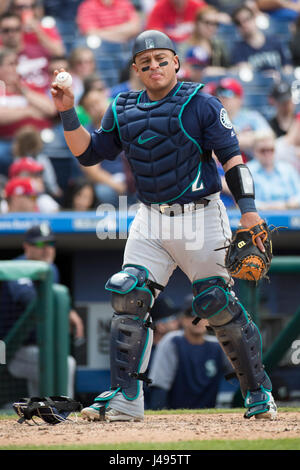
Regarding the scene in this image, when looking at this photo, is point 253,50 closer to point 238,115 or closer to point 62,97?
point 238,115

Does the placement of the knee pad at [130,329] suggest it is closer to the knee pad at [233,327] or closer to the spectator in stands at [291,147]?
the knee pad at [233,327]

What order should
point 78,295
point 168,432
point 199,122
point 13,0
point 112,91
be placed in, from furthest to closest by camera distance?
point 13,0 < point 112,91 < point 78,295 < point 199,122 < point 168,432

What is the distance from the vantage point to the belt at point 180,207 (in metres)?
3.95


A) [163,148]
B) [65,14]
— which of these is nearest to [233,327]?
[163,148]

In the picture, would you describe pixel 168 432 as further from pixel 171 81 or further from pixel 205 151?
pixel 171 81

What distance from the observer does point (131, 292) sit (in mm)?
3848

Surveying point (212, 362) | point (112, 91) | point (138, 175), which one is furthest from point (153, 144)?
point (112, 91)

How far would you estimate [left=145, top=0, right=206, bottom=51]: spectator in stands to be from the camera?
956 centimetres

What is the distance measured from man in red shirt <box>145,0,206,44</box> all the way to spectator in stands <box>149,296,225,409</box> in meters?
4.43

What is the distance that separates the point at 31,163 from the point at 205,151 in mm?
3842

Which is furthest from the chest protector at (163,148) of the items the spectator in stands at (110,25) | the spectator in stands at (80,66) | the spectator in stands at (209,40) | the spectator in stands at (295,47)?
the spectator in stands at (295,47)

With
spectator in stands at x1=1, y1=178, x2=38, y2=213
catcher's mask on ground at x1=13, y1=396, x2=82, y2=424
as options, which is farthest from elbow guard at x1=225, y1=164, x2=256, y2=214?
spectator in stands at x1=1, y1=178, x2=38, y2=213

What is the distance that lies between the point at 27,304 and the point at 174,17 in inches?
196

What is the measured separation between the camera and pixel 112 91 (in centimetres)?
875
